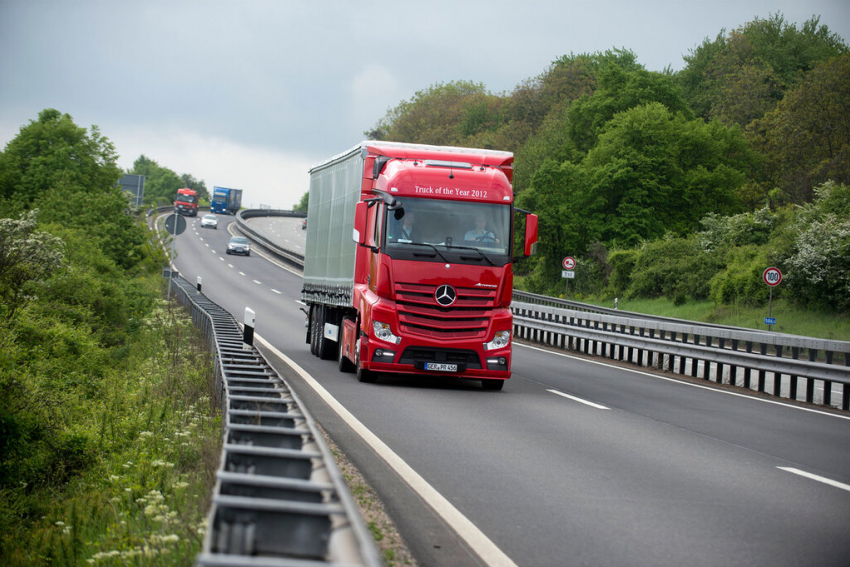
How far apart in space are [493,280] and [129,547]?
8.29m

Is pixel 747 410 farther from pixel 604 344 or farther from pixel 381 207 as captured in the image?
pixel 604 344

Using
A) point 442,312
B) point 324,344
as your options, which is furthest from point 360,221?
point 324,344

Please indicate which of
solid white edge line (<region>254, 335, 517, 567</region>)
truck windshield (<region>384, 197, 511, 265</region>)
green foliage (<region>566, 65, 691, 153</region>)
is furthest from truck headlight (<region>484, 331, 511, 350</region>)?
green foliage (<region>566, 65, 691, 153</region>)

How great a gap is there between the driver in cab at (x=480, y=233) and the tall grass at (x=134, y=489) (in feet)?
14.3

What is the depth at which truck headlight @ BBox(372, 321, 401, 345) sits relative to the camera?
1327 centimetres

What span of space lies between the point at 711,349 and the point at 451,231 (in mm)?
6849

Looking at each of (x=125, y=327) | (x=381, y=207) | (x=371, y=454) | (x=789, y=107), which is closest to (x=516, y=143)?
(x=789, y=107)

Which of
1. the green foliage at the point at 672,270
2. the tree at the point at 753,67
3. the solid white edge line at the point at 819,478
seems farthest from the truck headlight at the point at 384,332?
the tree at the point at 753,67

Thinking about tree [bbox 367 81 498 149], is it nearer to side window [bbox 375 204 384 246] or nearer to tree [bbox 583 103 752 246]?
tree [bbox 583 103 752 246]

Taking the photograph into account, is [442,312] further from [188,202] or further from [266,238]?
[188,202]

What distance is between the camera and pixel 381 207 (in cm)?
1365

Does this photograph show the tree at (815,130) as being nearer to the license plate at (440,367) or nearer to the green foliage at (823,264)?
the green foliage at (823,264)

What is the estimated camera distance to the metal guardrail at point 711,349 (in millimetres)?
14602

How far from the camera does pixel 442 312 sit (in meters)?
13.4
